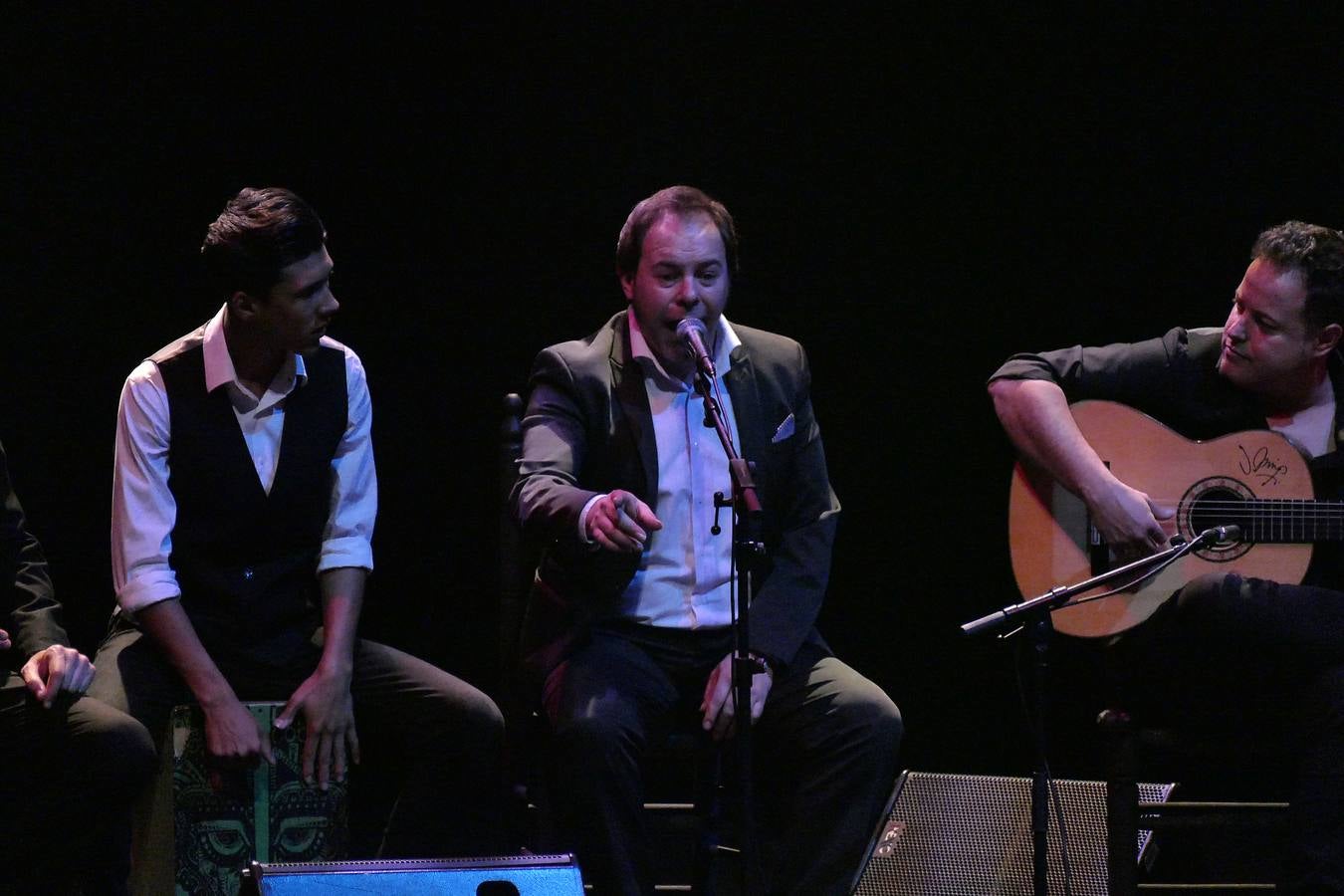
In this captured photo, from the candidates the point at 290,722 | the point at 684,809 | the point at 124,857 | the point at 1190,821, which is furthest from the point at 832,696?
the point at 124,857

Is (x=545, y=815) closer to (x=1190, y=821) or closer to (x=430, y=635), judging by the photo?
(x=430, y=635)

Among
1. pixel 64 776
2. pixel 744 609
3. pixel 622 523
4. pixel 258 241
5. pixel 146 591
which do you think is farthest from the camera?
pixel 258 241

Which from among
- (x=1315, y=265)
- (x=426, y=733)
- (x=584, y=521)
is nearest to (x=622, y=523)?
(x=584, y=521)

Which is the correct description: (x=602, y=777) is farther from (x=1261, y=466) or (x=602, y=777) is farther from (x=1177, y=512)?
(x=1261, y=466)

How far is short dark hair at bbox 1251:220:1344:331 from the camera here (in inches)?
146

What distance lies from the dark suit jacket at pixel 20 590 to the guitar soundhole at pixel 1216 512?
8.99 ft

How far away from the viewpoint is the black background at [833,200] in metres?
4.34

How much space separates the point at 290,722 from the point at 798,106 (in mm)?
2353

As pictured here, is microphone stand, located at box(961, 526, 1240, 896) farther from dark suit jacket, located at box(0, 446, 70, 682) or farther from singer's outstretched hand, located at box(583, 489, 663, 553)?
dark suit jacket, located at box(0, 446, 70, 682)

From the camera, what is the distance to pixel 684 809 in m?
3.88

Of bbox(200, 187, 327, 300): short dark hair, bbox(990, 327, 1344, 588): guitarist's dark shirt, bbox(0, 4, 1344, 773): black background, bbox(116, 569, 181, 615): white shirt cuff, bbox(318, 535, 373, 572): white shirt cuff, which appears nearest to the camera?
bbox(116, 569, 181, 615): white shirt cuff

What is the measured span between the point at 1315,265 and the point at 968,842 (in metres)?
1.68

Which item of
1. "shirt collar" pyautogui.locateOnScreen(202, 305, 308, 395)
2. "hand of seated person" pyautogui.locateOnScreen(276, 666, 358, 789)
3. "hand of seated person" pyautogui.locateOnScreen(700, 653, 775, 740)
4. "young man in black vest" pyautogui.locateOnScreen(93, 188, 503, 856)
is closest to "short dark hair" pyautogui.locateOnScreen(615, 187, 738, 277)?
"young man in black vest" pyautogui.locateOnScreen(93, 188, 503, 856)

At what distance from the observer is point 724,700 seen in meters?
3.36
